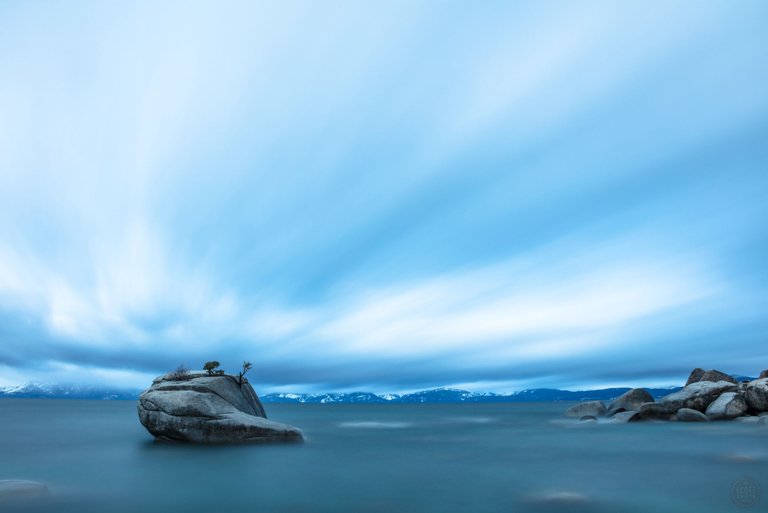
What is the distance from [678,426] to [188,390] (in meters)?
36.7

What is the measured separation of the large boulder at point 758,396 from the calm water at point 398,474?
11.7 m

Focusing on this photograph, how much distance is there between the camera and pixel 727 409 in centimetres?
4009

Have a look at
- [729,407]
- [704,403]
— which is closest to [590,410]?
[704,403]

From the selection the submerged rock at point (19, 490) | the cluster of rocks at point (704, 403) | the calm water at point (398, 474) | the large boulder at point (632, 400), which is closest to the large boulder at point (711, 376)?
the cluster of rocks at point (704, 403)

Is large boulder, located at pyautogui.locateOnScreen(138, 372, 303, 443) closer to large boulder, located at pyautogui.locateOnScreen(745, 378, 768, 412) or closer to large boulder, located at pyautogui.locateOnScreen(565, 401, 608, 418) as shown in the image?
large boulder, located at pyautogui.locateOnScreen(565, 401, 608, 418)

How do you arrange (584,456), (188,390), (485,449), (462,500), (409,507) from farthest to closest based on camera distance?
(485,449)
(188,390)
(584,456)
(462,500)
(409,507)

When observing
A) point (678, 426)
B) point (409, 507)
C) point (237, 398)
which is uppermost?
point (237, 398)

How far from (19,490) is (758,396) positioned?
167ft

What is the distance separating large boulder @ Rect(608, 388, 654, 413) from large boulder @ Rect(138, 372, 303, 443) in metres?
38.0

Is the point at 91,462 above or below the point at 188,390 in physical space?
below

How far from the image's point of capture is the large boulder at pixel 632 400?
49625 millimetres

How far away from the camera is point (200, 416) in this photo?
A: 25188mm

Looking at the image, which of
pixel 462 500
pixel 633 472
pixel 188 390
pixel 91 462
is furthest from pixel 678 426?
pixel 91 462

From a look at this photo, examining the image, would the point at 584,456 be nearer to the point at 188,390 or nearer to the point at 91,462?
the point at 188,390
